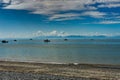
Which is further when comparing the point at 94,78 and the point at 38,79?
the point at 94,78

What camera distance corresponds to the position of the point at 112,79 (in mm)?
26891

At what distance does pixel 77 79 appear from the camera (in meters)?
24.8

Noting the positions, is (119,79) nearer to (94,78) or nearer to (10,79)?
(94,78)

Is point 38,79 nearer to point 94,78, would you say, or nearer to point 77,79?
point 77,79

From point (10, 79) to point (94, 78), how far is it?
25.5 ft

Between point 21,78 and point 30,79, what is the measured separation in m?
0.81

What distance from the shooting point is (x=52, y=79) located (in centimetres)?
2411

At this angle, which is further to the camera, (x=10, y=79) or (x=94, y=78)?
(x=94, y=78)

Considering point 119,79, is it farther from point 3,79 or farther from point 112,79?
point 3,79

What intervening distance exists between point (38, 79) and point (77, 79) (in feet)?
10.3

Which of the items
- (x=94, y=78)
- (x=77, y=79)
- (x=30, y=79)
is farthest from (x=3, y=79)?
(x=94, y=78)

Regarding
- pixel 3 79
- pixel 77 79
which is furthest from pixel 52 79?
pixel 3 79

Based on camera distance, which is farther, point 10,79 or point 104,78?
point 104,78

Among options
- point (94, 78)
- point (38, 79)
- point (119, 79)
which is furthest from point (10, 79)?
point (119, 79)
